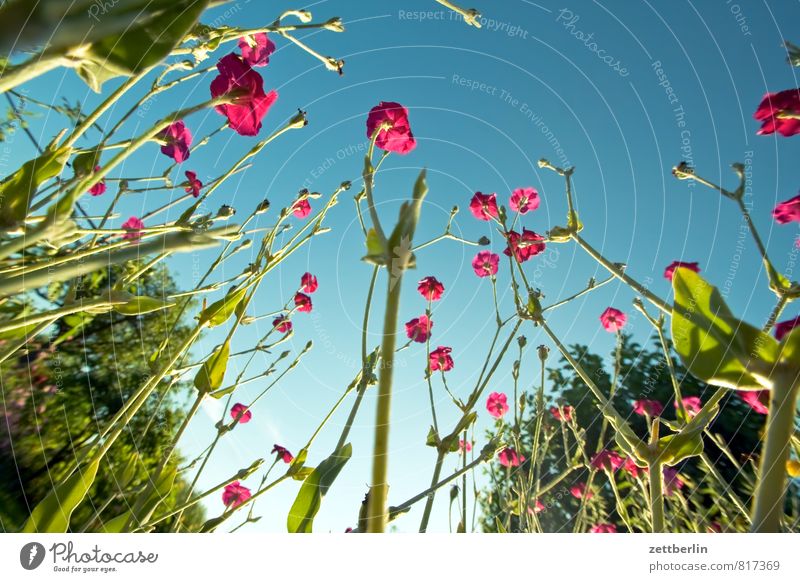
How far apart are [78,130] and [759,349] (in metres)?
0.34

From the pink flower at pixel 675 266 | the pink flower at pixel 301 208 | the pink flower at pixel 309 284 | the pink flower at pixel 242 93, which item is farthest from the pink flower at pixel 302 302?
the pink flower at pixel 675 266

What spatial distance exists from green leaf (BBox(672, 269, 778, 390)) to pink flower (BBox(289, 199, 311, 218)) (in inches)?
15.2

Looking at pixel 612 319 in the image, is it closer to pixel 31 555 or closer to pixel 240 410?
pixel 240 410

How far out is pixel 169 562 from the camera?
1.02 feet

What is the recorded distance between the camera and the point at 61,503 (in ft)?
0.93

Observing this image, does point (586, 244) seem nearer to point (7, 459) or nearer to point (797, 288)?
point (797, 288)

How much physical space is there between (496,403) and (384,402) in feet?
2.33

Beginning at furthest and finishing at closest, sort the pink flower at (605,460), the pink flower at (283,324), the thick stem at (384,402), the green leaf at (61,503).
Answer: the pink flower at (283,324) < the pink flower at (605,460) < the green leaf at (61,503) < the thick stem at (384,402)

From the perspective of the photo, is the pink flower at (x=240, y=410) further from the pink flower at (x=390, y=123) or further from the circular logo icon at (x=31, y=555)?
the pink flower at (x=390, y=123)

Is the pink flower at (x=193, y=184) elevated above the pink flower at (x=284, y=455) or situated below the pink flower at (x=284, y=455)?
above

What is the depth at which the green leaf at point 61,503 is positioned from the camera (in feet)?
0.91

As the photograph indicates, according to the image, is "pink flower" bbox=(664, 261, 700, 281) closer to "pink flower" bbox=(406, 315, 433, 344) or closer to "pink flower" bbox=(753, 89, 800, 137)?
"pink flower" bbox=(753, 89, 800, 137)

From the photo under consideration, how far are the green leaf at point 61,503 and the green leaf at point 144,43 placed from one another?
0.71 ft

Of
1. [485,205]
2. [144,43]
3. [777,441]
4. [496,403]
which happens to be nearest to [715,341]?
[777,441]
